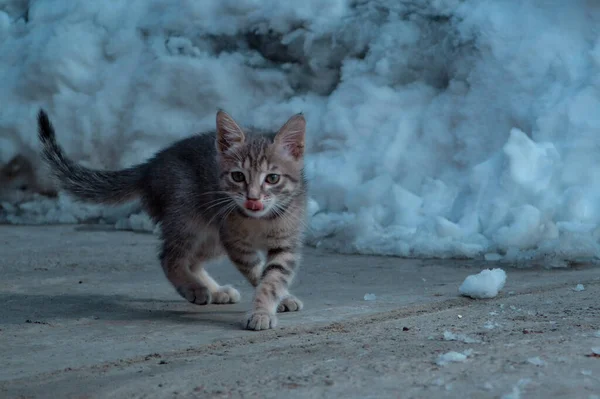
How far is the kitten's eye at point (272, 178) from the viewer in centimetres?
465

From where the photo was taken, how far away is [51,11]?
9.15 meters

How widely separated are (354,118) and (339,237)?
1.36 m

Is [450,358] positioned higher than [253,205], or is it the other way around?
[253,205]

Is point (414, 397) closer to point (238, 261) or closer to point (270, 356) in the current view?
point (270, 356)

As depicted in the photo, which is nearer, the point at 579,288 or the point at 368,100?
the point at 579,288

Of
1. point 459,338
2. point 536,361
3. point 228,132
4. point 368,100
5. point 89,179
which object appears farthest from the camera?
point 368,100

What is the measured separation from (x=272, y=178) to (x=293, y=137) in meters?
0.29

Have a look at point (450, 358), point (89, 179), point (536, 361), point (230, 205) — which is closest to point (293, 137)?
point (230, 205)

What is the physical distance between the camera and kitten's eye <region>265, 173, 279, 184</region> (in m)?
4.65

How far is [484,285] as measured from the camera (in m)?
4.45

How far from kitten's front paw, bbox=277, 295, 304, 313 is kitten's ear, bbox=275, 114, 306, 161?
79 cm

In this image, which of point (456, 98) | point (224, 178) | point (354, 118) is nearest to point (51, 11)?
point (354, 118)

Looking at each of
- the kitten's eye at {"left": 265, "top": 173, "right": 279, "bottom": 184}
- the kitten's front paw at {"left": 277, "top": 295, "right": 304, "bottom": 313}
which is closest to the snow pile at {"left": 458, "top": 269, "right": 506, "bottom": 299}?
the kitten's front paw at {"left": 277, "top": 295, "right": 304, "bottom": 313}

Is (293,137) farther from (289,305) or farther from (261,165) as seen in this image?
(289,305)
